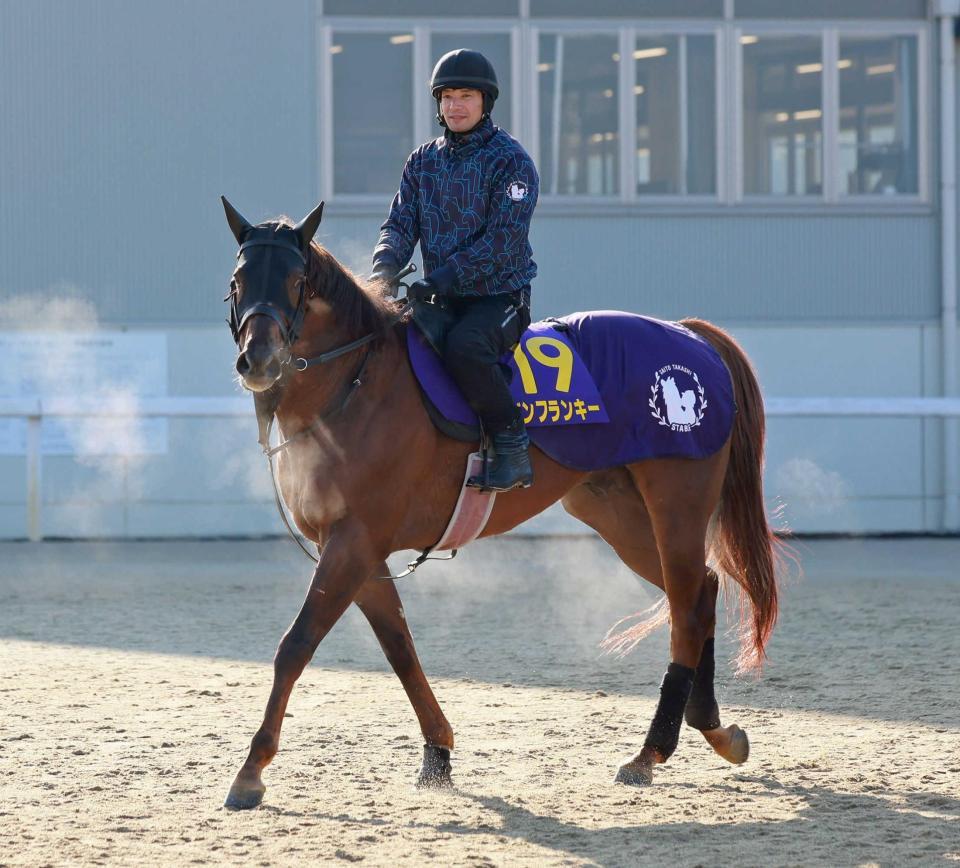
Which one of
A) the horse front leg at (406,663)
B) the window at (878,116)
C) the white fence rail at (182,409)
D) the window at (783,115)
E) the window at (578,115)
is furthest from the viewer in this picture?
the window at (878,116)

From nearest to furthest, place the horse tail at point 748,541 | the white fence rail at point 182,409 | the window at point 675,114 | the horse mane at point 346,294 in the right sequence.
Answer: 1. the horse mane at point 346,294
2. the horse tail at point 748,541
3. the white fence rail at point 182,409
4. the window at point 675,114

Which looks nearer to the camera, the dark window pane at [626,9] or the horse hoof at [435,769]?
the horse hoof at [435,769]

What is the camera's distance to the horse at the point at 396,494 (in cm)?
459

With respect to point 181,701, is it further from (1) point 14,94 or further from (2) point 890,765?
(1) point 14,94

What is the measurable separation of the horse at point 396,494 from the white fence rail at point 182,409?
6.36 m

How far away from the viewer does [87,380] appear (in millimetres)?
12805

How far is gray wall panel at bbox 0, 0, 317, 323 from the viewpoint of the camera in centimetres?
1277

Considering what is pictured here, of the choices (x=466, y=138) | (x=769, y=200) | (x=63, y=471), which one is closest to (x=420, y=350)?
(x=466, y=138)

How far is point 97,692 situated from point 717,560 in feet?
9.48

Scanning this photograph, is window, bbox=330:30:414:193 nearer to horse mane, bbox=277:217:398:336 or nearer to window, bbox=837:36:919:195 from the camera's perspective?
window, bbox=837:36:919:195

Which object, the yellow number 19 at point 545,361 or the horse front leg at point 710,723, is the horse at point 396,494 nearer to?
the horse front leg at point 710,723

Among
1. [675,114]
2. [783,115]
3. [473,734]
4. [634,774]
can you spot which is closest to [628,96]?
[675,114]

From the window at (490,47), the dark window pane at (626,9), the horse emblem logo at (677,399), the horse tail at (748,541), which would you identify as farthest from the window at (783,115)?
the horse emblem logo at (677,399)

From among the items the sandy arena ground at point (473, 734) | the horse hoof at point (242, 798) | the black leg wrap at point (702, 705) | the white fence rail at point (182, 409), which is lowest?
the sandy arena ground at point (473, 734)
